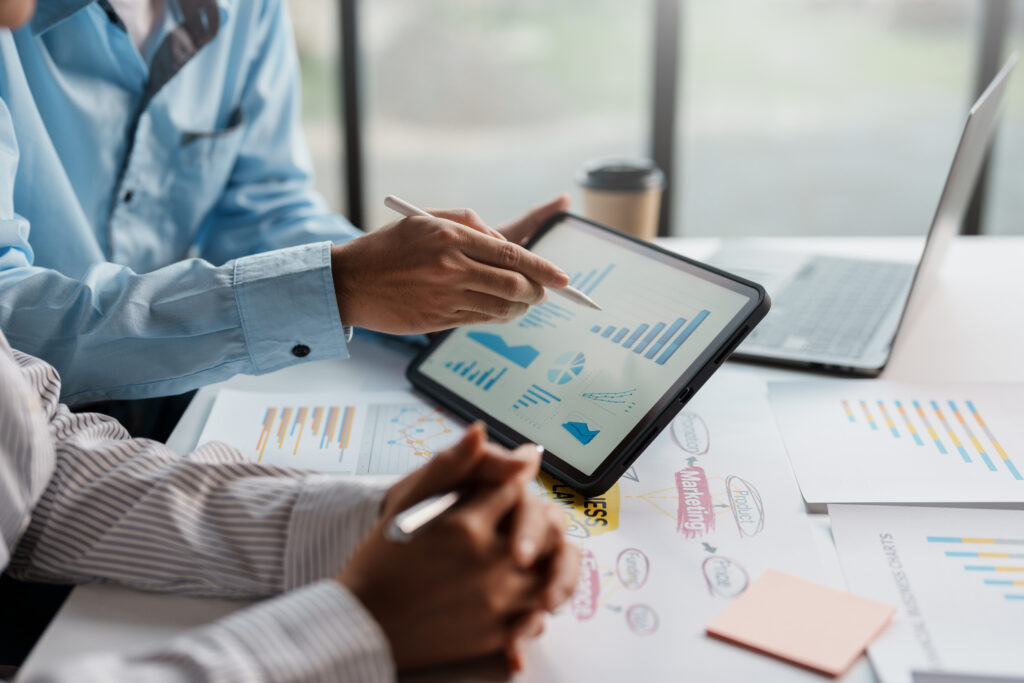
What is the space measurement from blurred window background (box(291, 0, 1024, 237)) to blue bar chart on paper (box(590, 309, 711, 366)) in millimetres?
2084

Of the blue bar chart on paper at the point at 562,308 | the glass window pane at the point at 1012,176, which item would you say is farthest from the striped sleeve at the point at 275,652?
the glass window pane at the point at 1012,176

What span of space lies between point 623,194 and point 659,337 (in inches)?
18.6

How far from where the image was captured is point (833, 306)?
114 centimetres

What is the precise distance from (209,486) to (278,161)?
736 mm

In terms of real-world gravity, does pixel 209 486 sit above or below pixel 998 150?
above

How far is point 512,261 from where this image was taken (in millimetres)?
791

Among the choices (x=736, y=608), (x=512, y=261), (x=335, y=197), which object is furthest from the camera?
(x=335, y=197)

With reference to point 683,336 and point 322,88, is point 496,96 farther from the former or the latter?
point 683,336

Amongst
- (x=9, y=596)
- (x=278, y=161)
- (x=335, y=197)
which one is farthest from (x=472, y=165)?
(x=9, y=596)

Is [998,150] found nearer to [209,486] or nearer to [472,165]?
[472,165]

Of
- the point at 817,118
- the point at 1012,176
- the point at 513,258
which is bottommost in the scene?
the point at 1012,176

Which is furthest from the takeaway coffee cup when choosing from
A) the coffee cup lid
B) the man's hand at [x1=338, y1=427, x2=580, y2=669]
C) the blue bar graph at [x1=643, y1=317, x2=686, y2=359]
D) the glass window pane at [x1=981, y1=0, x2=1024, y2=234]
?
the glass window pane at [x1=981, y1=0, x2=1024, y2=234]

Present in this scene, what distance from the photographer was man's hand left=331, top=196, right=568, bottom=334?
2.60 feet

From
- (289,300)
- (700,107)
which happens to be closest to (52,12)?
(289,300)
